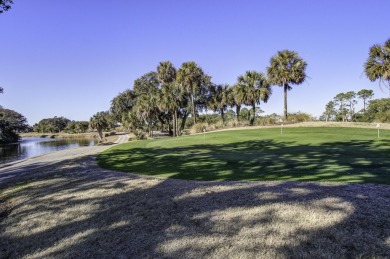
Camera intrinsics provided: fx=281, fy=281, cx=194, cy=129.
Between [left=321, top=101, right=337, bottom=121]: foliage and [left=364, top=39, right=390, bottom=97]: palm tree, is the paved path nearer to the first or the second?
[left=364, top=39, right=390, bottom=97]: palm tree

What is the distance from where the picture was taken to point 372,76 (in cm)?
2925

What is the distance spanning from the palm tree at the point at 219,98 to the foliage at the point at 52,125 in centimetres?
9843

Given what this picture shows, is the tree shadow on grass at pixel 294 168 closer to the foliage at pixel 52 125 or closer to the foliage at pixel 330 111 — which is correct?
the foliage at pixel 330 111

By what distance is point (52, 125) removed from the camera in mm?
126000

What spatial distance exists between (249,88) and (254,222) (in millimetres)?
35724

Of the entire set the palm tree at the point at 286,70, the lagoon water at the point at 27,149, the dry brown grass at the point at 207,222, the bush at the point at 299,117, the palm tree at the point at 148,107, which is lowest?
the lagoon water at the point at 27,149

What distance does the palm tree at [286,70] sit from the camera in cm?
3359

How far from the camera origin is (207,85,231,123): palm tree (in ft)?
161

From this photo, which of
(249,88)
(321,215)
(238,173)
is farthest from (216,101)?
(321,215)

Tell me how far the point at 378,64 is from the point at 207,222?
1250 inches

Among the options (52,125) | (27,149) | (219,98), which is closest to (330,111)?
(219,98)

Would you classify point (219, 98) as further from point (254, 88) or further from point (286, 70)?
point (286, 70)

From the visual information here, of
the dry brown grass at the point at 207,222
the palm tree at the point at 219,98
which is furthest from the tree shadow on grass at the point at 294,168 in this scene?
the palm tree at the point at 219,98

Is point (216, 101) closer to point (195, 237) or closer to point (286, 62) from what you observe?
point (286, 62)
